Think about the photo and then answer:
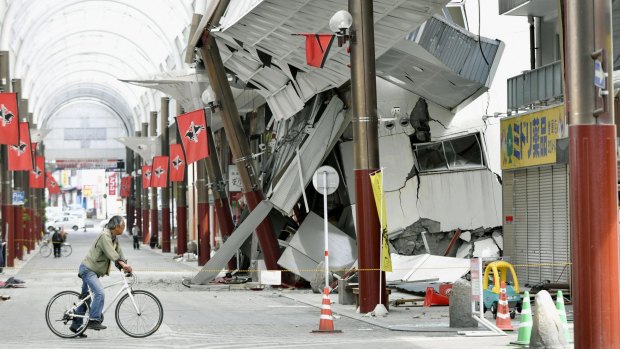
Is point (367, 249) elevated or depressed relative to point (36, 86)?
depressed

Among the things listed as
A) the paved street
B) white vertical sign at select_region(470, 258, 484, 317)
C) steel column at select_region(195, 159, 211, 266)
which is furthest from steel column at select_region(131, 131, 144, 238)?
white vertical sign at select_region(470, 258, 484, 317)

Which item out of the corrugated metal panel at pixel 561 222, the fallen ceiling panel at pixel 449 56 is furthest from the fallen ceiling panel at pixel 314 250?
the corrugated metal panel at pixel 561 222

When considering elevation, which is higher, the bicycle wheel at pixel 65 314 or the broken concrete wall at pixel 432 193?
the broken concrete wall at pixel 432 193

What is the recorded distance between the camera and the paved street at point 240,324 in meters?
16.9

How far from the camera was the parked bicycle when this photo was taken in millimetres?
17469

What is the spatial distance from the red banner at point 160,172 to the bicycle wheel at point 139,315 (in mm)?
45100

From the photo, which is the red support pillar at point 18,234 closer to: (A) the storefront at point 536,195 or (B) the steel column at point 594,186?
(A) the storefront at point 536,195

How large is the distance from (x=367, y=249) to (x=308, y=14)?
29.6 ft

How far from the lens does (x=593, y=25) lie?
12.7m

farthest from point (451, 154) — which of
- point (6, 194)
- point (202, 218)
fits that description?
point (6, 194)

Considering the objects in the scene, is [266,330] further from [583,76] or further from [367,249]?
[583,76]

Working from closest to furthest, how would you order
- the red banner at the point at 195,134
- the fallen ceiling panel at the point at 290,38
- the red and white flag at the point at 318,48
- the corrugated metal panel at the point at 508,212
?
the red and white flag at the point at 318,48
the fallen ceiling panel at the point at 290,38
the corrugated metal panel at the point at 508,212
the red banner at the point at 195,134

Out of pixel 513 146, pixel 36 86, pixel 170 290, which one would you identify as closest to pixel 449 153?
pixel 513 146

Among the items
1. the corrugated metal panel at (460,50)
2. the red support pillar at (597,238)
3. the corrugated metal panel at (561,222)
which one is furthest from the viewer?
the corrugated metal panel at (460,50)
